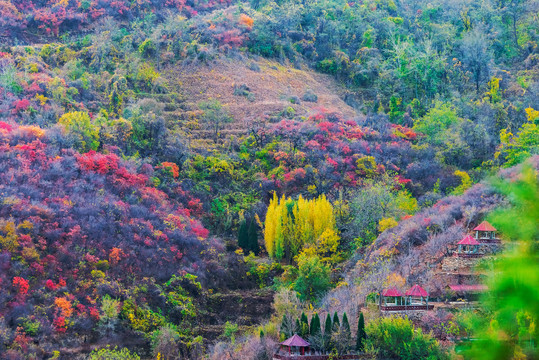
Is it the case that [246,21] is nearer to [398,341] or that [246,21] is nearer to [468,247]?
[468,247]

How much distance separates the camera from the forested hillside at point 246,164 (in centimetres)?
3350

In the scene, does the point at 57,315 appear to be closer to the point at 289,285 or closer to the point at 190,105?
the point at 289,285

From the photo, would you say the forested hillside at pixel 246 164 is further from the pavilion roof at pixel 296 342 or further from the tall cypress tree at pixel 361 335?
the pavilion roof at pixel 296 342

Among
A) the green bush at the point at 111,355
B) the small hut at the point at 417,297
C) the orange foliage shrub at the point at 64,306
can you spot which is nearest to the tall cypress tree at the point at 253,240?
the green bush at the point at 111,355

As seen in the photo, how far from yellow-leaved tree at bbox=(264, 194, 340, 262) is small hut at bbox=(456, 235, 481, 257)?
12.8 m

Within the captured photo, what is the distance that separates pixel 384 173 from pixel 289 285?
17.3 m

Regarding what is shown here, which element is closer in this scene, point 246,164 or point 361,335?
point 361,335

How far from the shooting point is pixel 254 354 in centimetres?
2958

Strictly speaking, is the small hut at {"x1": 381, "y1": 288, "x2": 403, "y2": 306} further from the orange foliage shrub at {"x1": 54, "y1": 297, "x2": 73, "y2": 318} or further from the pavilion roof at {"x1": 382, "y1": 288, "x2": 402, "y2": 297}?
the orange foliage shrub at {"x1": 54, "y1": 297, "x2": 73, "y2": 318}

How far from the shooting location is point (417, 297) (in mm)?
30469

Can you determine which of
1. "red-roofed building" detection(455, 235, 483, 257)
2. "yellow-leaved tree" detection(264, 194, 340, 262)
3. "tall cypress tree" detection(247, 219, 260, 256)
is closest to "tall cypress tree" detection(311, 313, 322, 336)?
"red-roofed building" detection(455, 235, 483, 257)

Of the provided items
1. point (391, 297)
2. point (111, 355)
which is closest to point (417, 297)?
point (391, 297)

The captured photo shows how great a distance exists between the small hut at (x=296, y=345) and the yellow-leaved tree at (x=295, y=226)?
16.0 m

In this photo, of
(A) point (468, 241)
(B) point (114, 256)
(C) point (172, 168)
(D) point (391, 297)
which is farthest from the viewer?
(C) point (172, 168)
